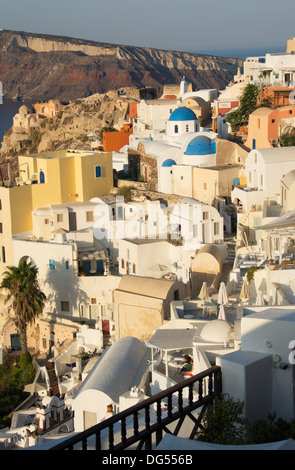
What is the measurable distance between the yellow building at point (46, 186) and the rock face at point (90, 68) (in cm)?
9355

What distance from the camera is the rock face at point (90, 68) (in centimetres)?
12769

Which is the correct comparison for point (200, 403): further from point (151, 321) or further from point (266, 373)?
point (151, 321)

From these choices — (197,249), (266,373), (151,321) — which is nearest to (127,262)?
(197,249)

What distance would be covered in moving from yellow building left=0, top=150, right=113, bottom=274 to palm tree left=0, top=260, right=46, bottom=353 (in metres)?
2.41

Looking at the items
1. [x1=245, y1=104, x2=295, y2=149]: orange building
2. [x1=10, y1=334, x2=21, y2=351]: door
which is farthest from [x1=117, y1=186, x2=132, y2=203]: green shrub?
[x1=10, y1=334, x2=21, y2=351]: door

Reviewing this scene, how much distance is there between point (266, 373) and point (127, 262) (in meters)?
11.3

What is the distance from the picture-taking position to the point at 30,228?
22.1m

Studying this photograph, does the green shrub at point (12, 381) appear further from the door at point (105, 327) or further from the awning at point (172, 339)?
the awning at point (172, 339)

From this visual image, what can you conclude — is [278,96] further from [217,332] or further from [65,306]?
[217,332]

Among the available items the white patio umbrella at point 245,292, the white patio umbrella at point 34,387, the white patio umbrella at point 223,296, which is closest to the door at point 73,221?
the white patio umbrella at point 34,387

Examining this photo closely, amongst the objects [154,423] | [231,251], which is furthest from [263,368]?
[231,251]

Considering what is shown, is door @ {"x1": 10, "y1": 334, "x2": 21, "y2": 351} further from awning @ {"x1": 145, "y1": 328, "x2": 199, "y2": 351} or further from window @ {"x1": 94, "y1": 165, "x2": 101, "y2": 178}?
awning @ {"x1": 145, "y1": 328, "x2": 199, "y2": 351}

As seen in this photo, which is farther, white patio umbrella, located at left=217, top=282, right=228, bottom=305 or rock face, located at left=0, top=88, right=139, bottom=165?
rock face, located at left=0, top=88, right=139, bottom=165

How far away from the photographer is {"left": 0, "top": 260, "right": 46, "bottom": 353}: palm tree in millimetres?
18906
